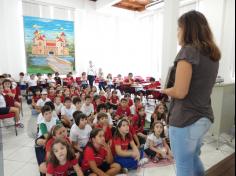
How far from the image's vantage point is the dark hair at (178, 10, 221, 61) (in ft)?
3.14

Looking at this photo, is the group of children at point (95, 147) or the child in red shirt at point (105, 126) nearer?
the group of children at point (95, 147)

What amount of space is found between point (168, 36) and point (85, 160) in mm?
3730

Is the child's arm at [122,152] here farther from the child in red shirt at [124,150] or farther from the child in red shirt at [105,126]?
the child in red shirt at [105,126]

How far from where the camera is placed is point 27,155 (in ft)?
8.31

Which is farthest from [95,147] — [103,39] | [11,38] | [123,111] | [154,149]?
[103,39]

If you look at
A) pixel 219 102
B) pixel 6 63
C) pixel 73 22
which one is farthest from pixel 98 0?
pixel 219 102

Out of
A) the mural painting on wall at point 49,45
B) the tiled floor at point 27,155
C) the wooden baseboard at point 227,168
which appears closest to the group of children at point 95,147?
the tiled floor at point 27,155

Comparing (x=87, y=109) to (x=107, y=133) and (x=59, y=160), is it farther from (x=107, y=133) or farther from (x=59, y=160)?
(x=59, y=160)

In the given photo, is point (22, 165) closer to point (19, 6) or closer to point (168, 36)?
point (168, 36)

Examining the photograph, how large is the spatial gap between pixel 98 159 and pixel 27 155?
3.74 ft

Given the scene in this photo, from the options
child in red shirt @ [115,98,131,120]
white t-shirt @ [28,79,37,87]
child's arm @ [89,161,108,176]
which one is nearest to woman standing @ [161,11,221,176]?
child's arm @ [89,161,108,176]

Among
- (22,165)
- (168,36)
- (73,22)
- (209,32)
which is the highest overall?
(73,22)

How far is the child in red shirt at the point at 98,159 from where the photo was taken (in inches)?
75.1

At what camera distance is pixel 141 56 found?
8.84m
